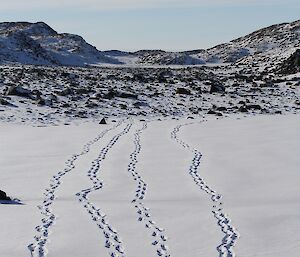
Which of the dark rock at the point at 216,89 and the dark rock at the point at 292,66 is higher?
the dark rock at the point at 292,66

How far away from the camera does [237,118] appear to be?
26422mm

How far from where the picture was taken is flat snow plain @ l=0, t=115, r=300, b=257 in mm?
7430

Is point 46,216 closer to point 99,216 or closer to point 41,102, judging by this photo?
point 99,216

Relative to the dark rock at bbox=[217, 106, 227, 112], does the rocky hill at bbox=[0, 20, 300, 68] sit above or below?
above

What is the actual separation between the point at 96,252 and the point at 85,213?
2096 millimetres

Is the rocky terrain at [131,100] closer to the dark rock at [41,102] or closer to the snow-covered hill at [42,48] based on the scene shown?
the dark rock at [41,102]

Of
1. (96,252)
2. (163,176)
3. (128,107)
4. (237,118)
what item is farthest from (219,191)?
(128,107)

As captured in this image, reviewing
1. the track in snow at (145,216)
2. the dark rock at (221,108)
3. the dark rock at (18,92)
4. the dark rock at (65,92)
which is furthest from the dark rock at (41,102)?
the track in snow at (145,216)

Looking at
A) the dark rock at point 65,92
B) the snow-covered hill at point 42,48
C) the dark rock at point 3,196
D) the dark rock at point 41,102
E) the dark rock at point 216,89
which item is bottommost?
the dark rock at point 3,196

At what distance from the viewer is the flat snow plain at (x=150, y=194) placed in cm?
743

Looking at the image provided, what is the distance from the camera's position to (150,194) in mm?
10734

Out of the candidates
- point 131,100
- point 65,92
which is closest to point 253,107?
point 131,100

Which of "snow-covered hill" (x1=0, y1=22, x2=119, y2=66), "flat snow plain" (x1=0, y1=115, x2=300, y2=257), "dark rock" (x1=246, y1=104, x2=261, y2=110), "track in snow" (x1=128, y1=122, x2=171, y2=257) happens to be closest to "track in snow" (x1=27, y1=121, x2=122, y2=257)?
"flat snow plain" (x1=0, y1=115, x2=300, y2=257)

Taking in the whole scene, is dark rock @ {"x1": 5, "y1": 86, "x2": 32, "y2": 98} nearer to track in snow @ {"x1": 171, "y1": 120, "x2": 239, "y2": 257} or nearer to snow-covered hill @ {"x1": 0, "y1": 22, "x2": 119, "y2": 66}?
track in snow @ {"x1": 171, "y1": 120, "x2": 239, "y2": 257}
